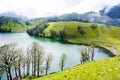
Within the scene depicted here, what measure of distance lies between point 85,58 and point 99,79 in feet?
336

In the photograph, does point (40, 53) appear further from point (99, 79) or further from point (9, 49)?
point (99, 79)

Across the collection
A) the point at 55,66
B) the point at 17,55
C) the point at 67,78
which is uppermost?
the point at 67,78

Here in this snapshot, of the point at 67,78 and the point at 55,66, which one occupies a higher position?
the point at 67,78

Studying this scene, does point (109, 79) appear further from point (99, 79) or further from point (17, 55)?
point (17, 55)

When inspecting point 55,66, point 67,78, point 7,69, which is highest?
point 67,78

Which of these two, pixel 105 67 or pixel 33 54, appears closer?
pixel 105 67

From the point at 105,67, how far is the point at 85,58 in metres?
98.8

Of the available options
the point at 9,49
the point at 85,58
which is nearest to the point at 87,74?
the point at 9,49

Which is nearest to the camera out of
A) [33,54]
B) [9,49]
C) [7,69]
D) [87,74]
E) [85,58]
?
[87,74]

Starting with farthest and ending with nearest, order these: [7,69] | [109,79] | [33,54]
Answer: [33,54] < [7,69] < [109,79]

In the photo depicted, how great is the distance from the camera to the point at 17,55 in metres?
90.9

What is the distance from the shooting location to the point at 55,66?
132 metres

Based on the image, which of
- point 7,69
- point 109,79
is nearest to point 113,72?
point 109,79

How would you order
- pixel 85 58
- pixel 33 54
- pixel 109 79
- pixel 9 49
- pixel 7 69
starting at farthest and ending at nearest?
pixel 85 58
pixel 33 54
pixel 7 69
pixel 9 49
pixel 109 79
